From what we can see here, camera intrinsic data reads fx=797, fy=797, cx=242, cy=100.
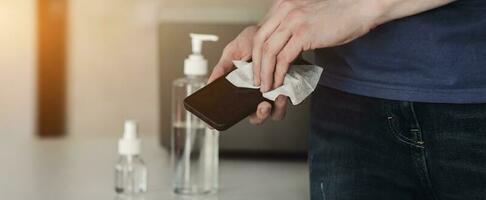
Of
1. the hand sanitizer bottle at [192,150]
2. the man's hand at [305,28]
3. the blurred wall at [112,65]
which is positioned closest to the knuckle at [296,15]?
the man's hand at [305,28]

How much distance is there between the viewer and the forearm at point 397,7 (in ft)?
2.35

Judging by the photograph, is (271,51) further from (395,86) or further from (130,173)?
(130,173)

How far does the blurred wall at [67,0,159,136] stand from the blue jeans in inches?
29.6

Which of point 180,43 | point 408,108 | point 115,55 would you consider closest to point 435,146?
point 408,108

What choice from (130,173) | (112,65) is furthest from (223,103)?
(112,65)

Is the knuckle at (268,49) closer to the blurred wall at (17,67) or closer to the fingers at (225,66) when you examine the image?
the fingers at (225,66)

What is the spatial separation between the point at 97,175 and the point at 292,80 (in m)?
→ 0.39

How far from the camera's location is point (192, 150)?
1008mm

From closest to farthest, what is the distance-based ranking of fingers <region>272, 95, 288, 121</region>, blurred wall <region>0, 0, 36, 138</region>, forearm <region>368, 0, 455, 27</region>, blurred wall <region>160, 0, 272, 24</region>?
forearm <region>368, 0, 455, 27</region>
fingers <region>272, 95, 288, 121</region>
blurred wall <region>160, 0, 272, 24</region>
blurred wall <region>0, 0, 36, 138</region>

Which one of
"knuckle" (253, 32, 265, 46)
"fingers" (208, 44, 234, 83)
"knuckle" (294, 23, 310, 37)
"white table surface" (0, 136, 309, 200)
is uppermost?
"knuckle" (294, 23, 310, 37)

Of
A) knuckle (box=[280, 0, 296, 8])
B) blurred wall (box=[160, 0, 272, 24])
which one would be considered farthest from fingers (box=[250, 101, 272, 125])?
blurred wall (box=[160, 0, 272, 24])

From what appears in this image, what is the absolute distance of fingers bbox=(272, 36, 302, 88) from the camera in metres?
0.77

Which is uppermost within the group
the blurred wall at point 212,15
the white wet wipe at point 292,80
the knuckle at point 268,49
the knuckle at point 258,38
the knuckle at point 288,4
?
the blurred wall at point 212,15

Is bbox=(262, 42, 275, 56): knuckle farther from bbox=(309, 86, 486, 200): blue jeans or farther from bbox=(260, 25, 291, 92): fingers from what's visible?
bbox=(309, 86, 486, 200): blue jeans
